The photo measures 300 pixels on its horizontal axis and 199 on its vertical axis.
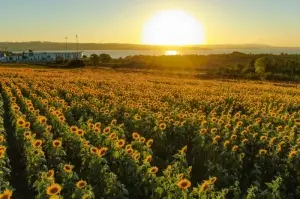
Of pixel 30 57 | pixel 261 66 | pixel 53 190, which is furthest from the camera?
pixel 30 57

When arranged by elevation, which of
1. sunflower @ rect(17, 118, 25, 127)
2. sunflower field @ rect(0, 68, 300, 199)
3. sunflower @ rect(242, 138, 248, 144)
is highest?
sunflower @ rect(17, 118, 25, 127)

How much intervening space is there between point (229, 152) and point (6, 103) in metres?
15.3

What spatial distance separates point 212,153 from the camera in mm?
12352

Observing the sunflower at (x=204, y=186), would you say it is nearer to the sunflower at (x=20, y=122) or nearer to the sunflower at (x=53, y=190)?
the sunflower at (x=53, y=190)

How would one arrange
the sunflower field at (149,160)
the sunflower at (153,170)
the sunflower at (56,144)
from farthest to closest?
the sunflower at (56,144), the sunflower at (153,170), the sunflower field at (149,160)

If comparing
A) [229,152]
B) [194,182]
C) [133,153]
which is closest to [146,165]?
[133,153]

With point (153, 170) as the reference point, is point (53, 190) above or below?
above

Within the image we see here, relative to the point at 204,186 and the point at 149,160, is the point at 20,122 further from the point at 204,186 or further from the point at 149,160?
the point at 204,186

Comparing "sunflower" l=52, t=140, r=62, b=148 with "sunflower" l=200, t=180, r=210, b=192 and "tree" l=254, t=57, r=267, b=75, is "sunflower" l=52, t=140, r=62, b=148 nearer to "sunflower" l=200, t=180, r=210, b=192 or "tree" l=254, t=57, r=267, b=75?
"sunflower" l=200, t=180, r=210, b=192

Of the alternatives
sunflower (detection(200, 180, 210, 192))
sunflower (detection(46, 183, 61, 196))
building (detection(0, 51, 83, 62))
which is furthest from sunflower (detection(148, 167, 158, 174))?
building (detection(0, 51, 83, 62))

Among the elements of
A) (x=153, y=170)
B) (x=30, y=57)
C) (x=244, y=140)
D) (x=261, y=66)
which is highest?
(x=261, y=66)

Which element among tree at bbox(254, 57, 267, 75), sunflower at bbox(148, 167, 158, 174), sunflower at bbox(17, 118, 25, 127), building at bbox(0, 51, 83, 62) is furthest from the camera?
building at bbox(0, 51, 83, 62)

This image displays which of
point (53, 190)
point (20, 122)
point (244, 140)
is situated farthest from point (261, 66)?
point (53, 190)

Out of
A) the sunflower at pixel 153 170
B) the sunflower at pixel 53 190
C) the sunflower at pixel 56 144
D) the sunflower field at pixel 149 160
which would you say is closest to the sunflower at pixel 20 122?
the sunflower field at pixel 149 160
